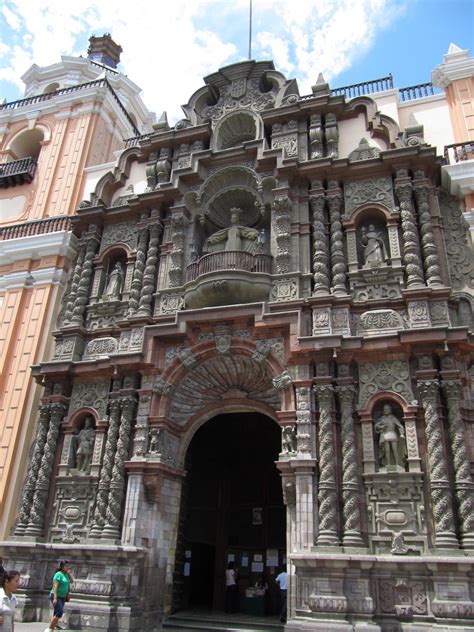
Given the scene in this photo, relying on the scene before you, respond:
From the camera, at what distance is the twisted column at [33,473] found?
13.5 meters

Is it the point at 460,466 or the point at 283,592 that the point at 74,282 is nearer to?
the point at 283,592

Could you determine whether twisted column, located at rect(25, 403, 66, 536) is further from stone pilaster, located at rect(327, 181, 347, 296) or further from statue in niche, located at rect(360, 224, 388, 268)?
statue in niche, located at rect(360, 224, 388, 268)

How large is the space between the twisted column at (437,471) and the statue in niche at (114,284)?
893cm

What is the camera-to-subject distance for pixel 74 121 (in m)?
21.6

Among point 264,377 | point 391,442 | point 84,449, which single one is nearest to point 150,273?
point 264,377

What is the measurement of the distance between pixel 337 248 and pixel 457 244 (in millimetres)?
2974

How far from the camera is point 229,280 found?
44.7 feet

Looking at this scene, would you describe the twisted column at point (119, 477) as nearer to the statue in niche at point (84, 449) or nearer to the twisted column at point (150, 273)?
the statue in niche at point (84, 449)

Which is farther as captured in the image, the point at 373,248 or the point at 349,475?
the point at 373,248

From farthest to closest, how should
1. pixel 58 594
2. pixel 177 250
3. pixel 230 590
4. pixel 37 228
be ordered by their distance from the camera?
pixel 37 228
pixel 177 250
pixel 230 590
pixel 58 594

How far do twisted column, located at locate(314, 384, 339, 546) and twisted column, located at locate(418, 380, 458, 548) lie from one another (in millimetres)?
1895

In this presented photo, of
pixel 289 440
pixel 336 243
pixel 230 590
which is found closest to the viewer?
pixel 289 440

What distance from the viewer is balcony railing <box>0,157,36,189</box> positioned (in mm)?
20906

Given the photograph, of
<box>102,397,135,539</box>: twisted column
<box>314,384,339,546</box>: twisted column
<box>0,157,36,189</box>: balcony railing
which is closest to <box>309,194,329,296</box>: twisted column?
<box>314,384,339,546</box>: twisted column
